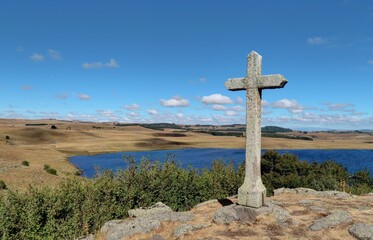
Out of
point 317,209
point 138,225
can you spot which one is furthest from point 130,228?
point 317,209

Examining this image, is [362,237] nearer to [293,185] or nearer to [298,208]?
[298,208]

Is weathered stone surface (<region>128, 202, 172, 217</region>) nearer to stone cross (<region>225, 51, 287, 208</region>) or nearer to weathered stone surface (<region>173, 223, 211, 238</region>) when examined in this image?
weathered stone surface (<region>173, 223, 211, 238</region>)

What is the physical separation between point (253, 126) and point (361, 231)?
4.92 meters

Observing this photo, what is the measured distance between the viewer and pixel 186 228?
1078 cm

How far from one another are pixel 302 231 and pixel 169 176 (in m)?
8.91

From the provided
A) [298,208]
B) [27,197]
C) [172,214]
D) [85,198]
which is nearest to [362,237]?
[298,208]

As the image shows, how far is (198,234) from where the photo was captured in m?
10.5

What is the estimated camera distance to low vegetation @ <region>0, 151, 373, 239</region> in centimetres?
1288

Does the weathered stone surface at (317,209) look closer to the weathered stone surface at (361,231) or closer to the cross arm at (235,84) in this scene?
the weathered stone surface at (361,231)

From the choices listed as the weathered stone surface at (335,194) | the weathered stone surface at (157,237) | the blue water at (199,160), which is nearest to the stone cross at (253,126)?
the weathered stone surface at (157,237)

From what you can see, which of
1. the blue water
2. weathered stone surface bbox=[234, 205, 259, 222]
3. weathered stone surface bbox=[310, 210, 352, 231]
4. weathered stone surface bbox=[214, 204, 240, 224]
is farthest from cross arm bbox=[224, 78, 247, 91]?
the blue water

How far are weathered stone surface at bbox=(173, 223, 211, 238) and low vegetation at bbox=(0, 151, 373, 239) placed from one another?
3859mm

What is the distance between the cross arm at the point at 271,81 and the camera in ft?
38.0

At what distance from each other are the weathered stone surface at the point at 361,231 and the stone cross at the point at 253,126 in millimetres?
3172
